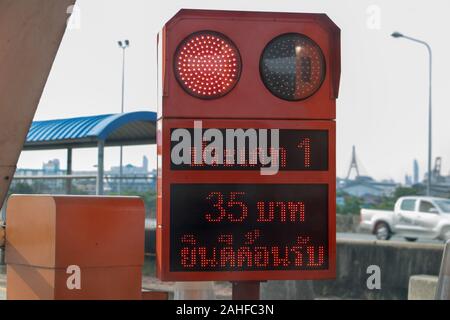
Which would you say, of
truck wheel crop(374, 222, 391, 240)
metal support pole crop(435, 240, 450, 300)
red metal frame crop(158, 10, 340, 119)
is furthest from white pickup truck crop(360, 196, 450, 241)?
red metal frame crop(158, 10, 340, 119)

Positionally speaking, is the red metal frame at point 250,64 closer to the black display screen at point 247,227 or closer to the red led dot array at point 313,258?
the black display screen at point 247,227

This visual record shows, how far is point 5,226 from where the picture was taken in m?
4.93

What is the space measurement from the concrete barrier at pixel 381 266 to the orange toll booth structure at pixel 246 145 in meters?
12.8

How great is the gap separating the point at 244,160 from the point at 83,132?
12.5m

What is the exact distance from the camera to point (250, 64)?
204 inches

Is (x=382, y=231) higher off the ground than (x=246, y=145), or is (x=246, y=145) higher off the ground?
(x=246, y=145)

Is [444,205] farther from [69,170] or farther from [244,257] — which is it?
[244,257]

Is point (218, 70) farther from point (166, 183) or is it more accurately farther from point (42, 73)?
point (42, 73)

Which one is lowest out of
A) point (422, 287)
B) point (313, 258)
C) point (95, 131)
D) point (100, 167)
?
point (422, 287)

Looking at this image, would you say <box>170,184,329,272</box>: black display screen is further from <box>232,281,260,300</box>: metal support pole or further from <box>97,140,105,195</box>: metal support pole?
<box>97,140,105,195</box>: metal support pole

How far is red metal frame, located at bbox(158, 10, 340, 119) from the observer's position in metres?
5.08

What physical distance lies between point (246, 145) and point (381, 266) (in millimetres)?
13829

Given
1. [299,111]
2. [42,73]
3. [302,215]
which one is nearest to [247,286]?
[302,215]

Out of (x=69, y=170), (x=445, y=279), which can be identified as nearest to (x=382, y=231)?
(x=69, y=170)
